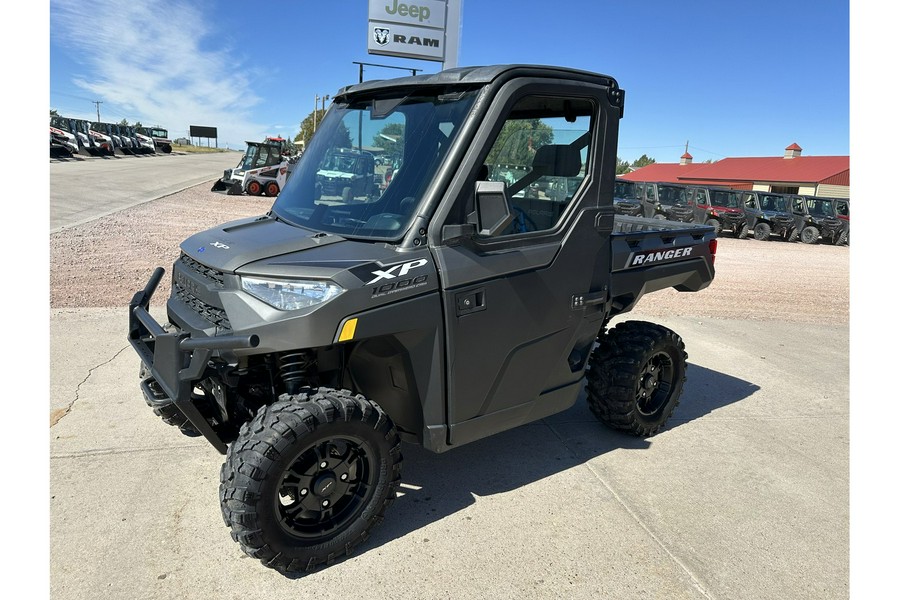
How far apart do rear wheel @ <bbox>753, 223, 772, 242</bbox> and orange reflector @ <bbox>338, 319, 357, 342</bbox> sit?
73.1 feet

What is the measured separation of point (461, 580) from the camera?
278cm

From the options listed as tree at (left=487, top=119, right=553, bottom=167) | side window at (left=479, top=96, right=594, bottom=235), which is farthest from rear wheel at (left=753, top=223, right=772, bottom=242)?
tree at (left=487, top=119, right=553, bottom=167)

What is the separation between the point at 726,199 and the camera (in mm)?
21156

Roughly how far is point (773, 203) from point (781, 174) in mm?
34465

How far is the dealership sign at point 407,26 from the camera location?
14928mm

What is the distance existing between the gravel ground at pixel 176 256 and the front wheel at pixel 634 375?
13.3 feet

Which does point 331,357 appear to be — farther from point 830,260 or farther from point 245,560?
point 830,260

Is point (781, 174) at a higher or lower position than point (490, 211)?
higher

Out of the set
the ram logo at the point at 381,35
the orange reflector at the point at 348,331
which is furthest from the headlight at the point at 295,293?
the ram logo at the point at 381,35

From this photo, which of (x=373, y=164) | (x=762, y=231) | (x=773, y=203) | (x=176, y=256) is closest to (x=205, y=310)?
(x=373, y=164)

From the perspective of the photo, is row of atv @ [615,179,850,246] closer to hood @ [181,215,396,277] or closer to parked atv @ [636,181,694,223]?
parked atv @ [636,181,694,223]

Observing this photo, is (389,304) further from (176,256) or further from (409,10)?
(409,10)

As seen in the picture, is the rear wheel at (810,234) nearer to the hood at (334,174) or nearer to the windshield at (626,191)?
the windshield at (626,191)

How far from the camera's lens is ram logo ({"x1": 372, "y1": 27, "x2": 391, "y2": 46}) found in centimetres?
1498
